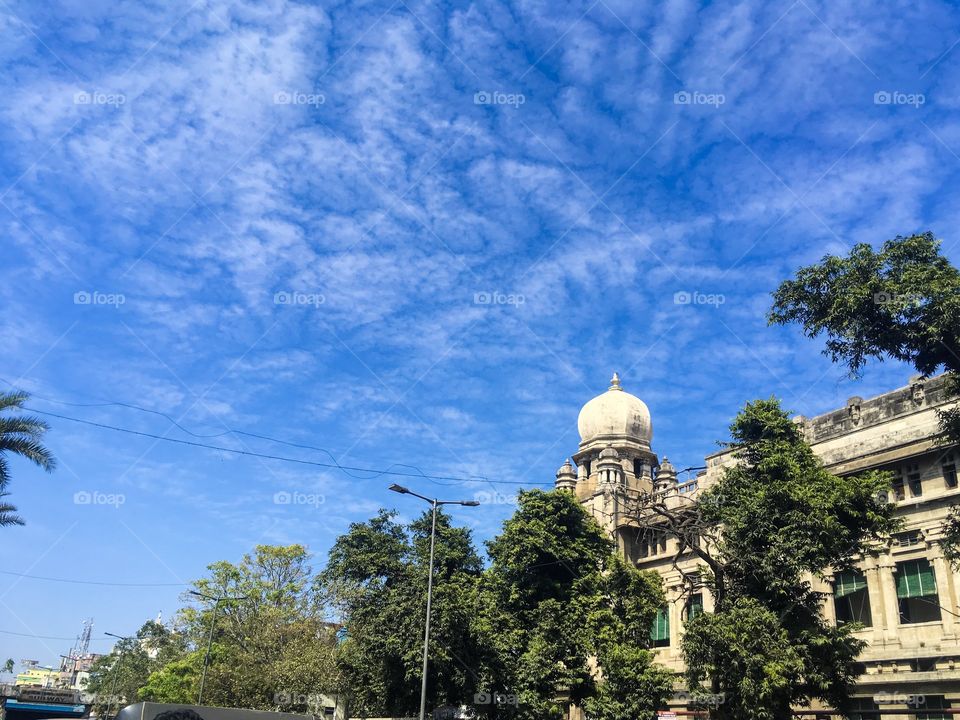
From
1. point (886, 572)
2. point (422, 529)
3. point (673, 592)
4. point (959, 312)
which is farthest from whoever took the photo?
point (422, 529)

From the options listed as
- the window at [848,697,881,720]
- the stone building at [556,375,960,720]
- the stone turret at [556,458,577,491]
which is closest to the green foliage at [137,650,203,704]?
the stone turret at [556,458,577,491]

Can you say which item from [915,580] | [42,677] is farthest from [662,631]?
[42,677]

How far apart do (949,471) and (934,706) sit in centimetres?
768

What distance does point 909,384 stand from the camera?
29953 mm

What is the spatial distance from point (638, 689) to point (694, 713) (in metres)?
3.61

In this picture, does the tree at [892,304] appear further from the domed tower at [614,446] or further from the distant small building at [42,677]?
the distant small building at [42,677]

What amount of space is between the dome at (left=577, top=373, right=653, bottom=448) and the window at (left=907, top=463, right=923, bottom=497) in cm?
2376

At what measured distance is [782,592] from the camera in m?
23.8

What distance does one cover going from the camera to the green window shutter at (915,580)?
26609 mm

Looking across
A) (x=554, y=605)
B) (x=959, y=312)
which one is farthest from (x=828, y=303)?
(x=554, y=605)

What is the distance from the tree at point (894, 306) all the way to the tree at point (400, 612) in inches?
763

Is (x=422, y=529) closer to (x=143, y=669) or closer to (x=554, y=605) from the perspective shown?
(x=554, y=605)

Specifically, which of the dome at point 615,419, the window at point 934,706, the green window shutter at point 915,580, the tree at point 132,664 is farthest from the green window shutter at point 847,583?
the tree at point 132,664

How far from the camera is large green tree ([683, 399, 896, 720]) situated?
22875 mm
